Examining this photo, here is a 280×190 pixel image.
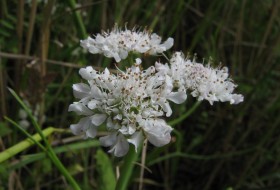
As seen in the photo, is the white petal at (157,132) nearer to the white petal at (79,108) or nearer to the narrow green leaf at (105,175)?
the white petal at (79,108)

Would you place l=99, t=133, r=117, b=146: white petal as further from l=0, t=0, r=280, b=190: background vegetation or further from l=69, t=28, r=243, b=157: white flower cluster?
l=0, t=0, r=280, b=190: background vegetation

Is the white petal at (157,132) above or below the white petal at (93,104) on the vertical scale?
below

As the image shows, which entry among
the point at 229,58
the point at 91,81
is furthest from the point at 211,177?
the point at 91,81

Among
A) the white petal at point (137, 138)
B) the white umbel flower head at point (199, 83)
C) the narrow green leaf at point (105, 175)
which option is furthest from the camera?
the narrow green leaf at point (105, 175)

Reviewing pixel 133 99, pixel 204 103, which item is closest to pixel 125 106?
pixel 133 99

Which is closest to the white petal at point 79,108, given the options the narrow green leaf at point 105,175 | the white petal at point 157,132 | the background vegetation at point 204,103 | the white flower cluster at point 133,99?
the white flower cluster at point 133,99

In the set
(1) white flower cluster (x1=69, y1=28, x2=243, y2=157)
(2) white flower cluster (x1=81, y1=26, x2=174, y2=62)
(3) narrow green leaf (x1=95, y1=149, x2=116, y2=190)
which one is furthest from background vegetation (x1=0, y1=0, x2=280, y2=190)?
(1) white flower cluster (x1=69, y1=28, x2=243, y2=157)
